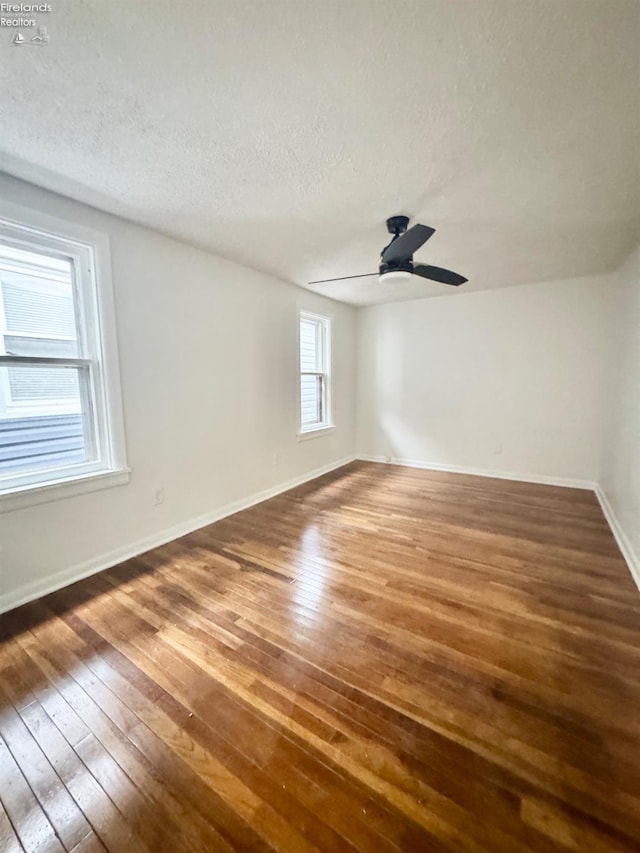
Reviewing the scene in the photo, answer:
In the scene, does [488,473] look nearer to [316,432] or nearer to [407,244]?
[316,432]

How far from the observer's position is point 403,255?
2.36 m

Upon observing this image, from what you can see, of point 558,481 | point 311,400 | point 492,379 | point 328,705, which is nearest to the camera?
point 328,705

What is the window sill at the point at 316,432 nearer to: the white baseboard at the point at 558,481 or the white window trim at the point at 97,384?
the white baseboard at the point at 558,481

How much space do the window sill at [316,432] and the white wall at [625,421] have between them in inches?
125

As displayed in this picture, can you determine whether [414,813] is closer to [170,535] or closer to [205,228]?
[170,535]

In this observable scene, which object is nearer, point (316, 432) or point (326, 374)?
point (316, 432)

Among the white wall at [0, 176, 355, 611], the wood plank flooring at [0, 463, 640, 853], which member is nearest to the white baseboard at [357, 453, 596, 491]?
the wood plank flooring at [0, 463, 640, 853]

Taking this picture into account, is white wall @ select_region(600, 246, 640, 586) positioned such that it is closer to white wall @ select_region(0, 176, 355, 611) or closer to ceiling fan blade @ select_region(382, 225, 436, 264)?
ceiling fan blade @ select_region(382, 225, 436, 264)

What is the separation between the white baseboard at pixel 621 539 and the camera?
7.66ft

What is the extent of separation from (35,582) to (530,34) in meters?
3.52

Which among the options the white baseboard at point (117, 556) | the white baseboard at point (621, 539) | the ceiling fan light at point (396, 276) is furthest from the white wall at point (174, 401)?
the white baseboard at point (621, 539)

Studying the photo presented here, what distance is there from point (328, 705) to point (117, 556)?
1931 mm

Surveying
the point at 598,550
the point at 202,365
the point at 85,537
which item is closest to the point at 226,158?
the point at 202,365

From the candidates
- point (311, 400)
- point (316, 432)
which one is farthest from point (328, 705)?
point (311, 400)
